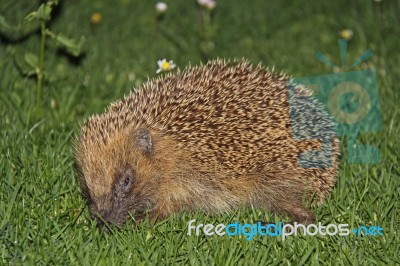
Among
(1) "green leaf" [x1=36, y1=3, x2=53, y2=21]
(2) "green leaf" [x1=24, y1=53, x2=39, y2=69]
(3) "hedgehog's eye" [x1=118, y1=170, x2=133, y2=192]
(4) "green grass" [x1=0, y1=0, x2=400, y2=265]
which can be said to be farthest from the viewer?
(2) "green leaf" [x1=24, y1=53, x2=39, y2=69]

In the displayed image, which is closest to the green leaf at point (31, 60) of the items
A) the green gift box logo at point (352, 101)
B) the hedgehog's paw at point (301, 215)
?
the green gift box logo at point (352, 101)

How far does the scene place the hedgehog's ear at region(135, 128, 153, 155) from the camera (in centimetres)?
604

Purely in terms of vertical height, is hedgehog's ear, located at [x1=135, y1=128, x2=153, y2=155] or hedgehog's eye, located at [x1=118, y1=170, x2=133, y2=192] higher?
hedgehog's ear, located at [x1=135, y1=128, x2=153, y2=155]

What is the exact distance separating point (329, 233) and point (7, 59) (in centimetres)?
490

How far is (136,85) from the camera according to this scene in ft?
29.0

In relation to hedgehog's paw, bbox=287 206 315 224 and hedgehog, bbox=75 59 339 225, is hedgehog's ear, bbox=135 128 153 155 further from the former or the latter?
hedgehog's paw, bbox=287 206 315 224

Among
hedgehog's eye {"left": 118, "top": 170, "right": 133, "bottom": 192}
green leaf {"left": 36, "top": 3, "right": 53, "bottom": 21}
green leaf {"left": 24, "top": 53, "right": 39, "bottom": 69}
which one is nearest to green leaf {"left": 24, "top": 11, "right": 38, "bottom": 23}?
green leaf {"left": 36, "top": 3, "right": 53, "bottom": 21}

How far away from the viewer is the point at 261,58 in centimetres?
980

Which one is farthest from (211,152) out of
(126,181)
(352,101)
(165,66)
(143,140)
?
(352,101)

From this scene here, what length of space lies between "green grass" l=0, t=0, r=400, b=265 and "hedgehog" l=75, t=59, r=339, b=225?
0.19m

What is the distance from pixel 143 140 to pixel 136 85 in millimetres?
2874

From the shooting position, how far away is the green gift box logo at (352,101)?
7.23 m

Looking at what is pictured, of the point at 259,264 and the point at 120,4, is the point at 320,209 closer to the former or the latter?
the point at 259,264

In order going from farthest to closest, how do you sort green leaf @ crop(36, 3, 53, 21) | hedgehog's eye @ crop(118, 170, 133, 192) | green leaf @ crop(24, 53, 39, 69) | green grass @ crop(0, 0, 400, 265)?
green leaf @ crop(24, 53, 39, 69), green leaf @ crop(36, 3, 53, 21), hedgehog's eye @ crop(118, 170, 133, 192), green grass @ crop(0, 0, 400, 265)
